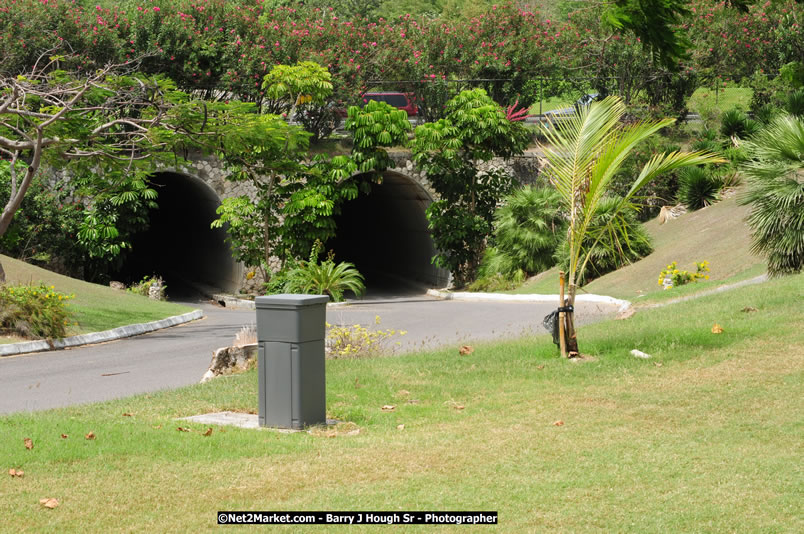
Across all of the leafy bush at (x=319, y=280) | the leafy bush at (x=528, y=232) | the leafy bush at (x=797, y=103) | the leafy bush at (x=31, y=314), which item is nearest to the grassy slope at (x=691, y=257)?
the leafy bush at (x=528, y=232)

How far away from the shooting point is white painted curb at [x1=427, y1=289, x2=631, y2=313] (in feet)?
64.3

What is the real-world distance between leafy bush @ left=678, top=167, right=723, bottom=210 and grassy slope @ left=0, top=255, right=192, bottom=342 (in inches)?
597

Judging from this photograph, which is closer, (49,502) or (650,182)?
(49,502)

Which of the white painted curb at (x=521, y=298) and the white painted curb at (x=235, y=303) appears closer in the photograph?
the white painted curb at (x=521, y=298)

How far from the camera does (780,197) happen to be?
1548 centimetres

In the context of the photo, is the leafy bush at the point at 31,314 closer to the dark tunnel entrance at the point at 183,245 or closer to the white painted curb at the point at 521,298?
the white painted curb at the point at 521,298

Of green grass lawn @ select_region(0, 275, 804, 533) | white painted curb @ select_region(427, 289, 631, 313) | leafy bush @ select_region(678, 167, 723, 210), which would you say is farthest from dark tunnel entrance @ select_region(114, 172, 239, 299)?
green grass lawn @ select_region(0, 275, 804, 533)

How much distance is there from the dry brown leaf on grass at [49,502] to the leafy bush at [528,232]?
21.4 meters

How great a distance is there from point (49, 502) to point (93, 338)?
11161 mm

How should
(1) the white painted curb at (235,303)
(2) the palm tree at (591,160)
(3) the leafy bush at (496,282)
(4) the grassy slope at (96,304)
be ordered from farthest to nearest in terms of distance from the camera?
1. (3) the leafy bush at (496,282)
2. (1) the white painted curb at (235,303)
3. (4) the grassy slope at (96,304)
4. (2) the palm tree at (591,160)

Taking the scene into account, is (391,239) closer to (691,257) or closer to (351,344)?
(691,257)

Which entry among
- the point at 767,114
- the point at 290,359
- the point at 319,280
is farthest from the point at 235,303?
the point at 290,359

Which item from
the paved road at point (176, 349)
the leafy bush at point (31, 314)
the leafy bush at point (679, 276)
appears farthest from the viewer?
the leafy bush at point (679, 276)

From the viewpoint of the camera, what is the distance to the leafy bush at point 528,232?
26578mm
